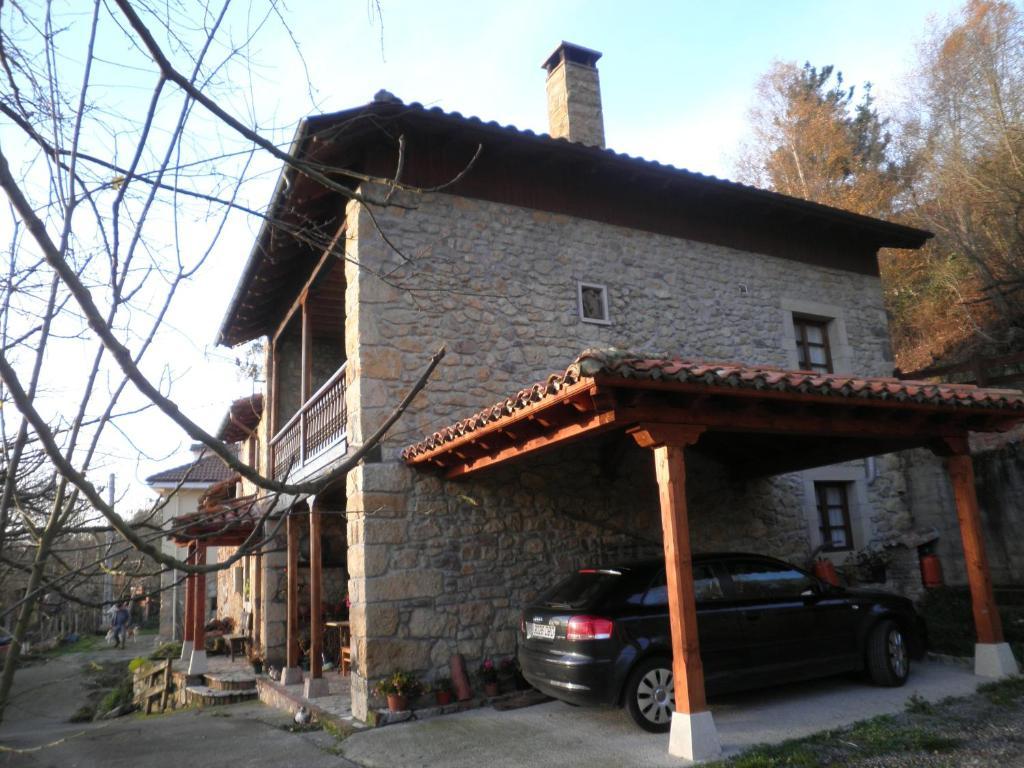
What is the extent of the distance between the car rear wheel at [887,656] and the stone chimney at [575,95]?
297 inches

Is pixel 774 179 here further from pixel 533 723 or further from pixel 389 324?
pixel 533 723

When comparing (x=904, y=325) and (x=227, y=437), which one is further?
(x=904, y=325)

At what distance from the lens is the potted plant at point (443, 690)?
730cm

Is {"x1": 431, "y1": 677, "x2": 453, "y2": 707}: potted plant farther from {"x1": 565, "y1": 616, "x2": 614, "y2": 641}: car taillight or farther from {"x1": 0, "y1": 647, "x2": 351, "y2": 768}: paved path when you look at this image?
{"x1": 565, "y1": 616, "x2": 614, "y2": 641}: car taillight

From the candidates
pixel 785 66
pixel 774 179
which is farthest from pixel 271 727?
pixel 785 66

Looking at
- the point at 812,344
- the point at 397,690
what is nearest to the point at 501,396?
the point at 397,690

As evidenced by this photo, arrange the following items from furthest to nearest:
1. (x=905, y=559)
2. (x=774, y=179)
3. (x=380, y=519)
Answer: (x=774, y=179)
(x=905, y=559)
(x=380, y=519)

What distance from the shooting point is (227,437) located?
15.7m

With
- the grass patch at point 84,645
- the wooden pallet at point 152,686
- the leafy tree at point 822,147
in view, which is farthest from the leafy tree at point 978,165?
the grass patch at point 84,645

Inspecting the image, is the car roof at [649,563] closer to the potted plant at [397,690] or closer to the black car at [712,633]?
the black car at [712,633]

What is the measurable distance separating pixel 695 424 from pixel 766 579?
6.48 ft

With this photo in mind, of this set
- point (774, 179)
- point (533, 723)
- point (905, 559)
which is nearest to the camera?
point (533, 723)

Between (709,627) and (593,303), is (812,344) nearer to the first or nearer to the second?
(593,303)

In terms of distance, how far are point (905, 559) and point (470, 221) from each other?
7.85 metres
